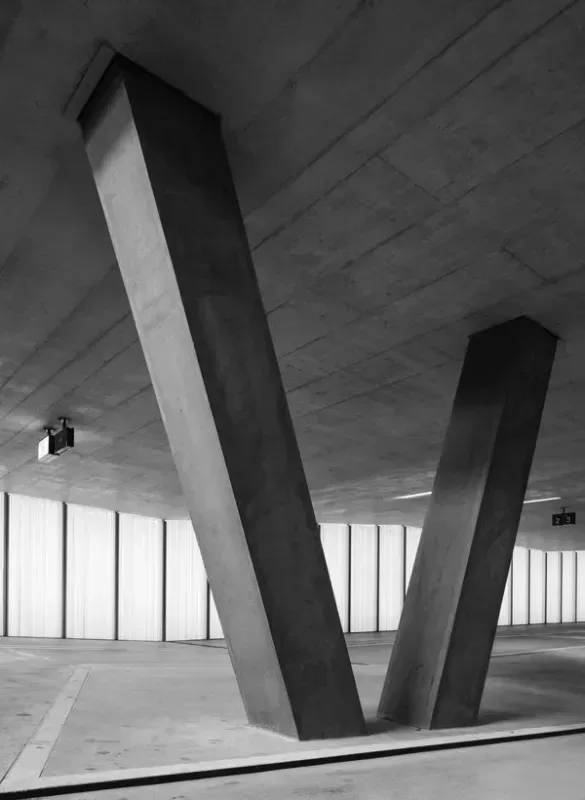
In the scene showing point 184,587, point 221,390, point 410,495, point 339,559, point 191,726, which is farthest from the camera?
point 339,559

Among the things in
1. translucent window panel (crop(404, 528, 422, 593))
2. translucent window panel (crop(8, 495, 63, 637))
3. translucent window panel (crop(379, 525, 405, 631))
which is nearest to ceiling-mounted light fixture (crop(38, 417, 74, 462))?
translucent window panel (crop(8, 495, 63, 637))

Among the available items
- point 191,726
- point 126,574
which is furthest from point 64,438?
point 126,574

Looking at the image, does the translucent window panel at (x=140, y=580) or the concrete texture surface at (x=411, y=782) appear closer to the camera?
the concrete texture surface at (x=411, y=782)

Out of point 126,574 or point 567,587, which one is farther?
point 567,587

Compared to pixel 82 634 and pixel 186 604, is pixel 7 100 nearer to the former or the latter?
pixel 82 634

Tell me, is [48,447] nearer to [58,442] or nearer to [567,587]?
[58,442]

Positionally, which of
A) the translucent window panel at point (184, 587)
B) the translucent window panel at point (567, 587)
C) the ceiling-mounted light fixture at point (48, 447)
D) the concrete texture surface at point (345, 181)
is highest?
the concrete texture surface at point (345, 181)

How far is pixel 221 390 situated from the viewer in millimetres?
5633

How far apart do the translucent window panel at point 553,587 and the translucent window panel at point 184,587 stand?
2311 centimetres

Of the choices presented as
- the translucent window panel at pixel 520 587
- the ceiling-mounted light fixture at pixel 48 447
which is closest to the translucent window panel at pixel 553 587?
the translucent window panel at pixel 520 587

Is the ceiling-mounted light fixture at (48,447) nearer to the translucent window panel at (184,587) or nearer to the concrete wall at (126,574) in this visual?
the concrete wall at (126,574)

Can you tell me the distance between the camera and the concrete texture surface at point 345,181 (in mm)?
4914

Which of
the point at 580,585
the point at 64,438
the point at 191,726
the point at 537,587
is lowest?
the point at 580,585

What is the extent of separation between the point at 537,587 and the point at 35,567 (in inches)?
1143
